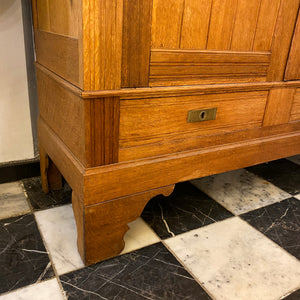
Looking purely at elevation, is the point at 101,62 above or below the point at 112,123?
above

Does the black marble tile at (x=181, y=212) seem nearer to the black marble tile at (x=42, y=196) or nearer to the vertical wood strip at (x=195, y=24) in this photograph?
the black marble tile at (x=42, y=196)

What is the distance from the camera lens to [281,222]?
1109 millimetres

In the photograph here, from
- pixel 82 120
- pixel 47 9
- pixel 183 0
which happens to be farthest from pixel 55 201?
pixel 183 0

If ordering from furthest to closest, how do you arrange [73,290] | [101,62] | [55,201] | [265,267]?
[55,201] → [265,267] → [73,290] → [101,62]

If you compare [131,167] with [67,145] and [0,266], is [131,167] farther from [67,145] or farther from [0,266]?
[0,266]

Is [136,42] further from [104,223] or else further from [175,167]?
[104,223]

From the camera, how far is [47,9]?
0.88 meters

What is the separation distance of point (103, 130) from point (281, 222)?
0.76 m

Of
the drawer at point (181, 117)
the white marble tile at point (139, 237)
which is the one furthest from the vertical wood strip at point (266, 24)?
the white marble tile at point (139, 237)

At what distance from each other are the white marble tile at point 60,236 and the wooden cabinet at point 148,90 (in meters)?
0.05

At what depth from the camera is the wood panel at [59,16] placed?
673mm

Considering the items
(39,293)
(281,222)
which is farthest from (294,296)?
(39,293)

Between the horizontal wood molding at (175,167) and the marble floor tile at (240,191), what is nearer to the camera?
the horizontal wood molding at (175,167)

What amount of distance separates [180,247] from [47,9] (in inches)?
32.0
